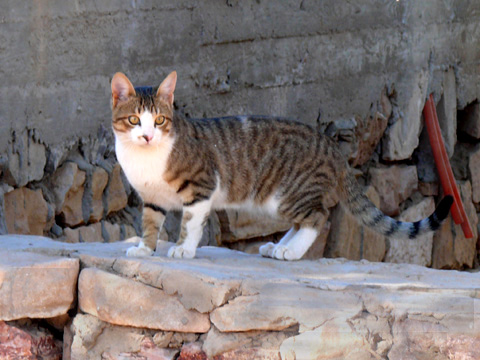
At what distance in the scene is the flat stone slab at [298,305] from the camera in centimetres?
291

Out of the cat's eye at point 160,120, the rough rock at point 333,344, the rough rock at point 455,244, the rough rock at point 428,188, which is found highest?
the cat's eye at point 160,120

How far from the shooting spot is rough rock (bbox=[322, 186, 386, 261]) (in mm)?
6219

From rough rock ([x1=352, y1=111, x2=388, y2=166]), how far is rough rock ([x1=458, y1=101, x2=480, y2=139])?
1392 millimetres

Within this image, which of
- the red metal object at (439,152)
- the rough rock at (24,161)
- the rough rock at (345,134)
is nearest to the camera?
the rough rock at (24,161)

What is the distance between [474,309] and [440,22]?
184 inches

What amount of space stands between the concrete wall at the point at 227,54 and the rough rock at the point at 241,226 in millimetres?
697

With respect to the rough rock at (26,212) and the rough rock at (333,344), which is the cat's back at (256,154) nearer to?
the rough rock at (26,212)

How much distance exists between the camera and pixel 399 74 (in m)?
6.72

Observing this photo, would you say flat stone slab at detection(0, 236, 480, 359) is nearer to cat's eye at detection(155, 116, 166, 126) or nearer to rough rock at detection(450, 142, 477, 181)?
cat's eye at detection(155, 116, 166, 126)

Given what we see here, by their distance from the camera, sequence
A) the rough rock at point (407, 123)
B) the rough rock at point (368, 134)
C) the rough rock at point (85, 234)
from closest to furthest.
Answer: the rough rock at point (85, 234), the rough rock at point (368, 134), the rough rock at point (407, 123)

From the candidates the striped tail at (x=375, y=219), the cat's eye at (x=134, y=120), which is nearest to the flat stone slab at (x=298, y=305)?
the striped tail at (x=375, y=219)

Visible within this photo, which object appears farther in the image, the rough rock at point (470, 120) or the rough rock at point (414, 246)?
the rough rock at point (470, 120)

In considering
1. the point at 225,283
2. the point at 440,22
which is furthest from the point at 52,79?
the point at 440,22

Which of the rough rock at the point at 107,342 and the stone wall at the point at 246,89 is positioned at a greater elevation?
the stone wall at the point at 246,89
